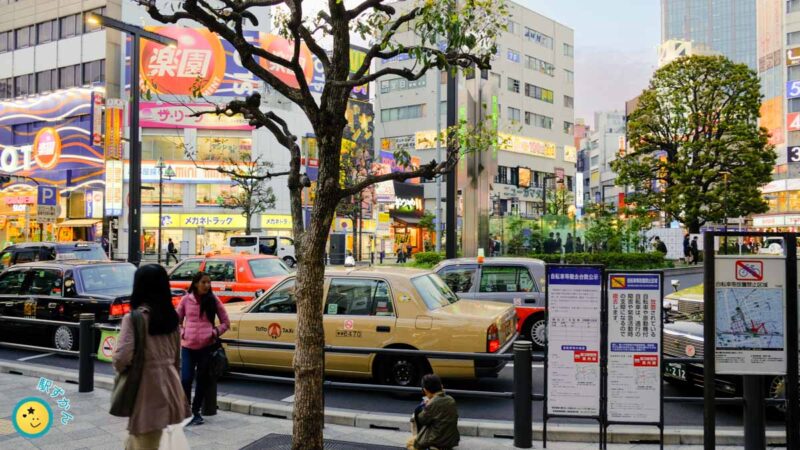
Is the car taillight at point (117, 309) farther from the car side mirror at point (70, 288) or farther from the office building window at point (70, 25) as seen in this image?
the office building window at point (70, 25)

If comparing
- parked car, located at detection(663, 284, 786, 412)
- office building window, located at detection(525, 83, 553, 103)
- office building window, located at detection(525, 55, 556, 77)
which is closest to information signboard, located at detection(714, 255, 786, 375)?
parked car, located at detection(663, 284, 786, 412)

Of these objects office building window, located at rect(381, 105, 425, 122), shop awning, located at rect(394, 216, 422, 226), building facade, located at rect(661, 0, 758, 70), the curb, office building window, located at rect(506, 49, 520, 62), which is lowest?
the curb

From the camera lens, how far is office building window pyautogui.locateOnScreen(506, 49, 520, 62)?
2440 inches

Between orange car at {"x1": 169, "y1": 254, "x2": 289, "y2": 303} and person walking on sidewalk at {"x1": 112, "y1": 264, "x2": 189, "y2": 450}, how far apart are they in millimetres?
8344

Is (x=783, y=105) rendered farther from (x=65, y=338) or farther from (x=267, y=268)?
(x=65, y=338)

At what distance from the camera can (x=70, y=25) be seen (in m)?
50.5

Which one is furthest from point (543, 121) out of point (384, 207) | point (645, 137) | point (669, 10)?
point (669, 10)

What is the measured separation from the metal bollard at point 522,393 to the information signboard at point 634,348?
2.52 feet

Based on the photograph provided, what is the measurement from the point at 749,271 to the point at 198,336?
548cm

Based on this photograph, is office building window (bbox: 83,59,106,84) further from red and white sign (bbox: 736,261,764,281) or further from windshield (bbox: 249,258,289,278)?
red and white sign (bbox: 736,261,764,281)

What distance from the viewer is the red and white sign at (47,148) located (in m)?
48.6

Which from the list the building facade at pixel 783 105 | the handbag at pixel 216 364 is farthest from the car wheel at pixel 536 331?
the building facade at pixel 783 105

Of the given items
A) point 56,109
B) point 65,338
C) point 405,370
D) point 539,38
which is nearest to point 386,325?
point 405,370

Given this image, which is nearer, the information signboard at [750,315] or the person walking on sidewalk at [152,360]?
the person walking on sidewalk at [152,360]
